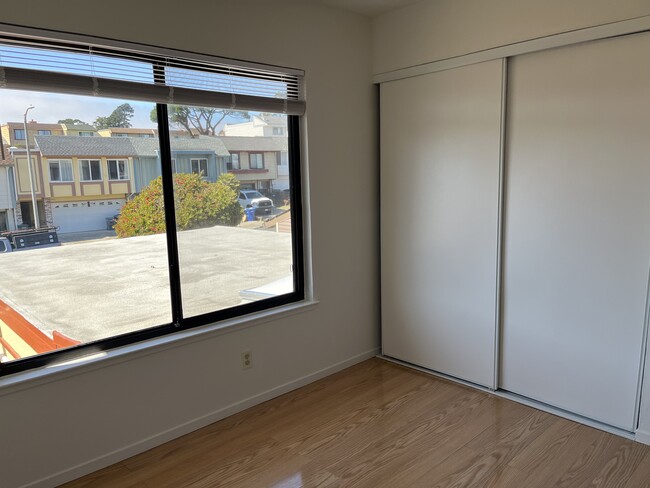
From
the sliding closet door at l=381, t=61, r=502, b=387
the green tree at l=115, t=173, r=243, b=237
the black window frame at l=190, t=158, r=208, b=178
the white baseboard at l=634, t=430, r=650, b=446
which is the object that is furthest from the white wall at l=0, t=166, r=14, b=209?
the white baseboard at l=634, t=430, r=650, b=446

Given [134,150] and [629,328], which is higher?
[134,150]

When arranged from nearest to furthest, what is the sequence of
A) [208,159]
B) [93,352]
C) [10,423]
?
[10,423] < [93,352] < [208,159]

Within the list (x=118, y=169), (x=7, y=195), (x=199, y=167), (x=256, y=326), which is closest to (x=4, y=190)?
(x=7, y=195)

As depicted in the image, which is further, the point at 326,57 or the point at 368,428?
the point at 326,57

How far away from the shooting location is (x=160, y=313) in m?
2.56

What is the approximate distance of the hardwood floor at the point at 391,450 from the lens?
2.22 m

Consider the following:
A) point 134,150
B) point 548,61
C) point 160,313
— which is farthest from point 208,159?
point 548,61

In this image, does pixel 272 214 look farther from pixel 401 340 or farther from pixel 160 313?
pixel 401 340

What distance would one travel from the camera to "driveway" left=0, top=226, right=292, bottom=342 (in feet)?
7.07

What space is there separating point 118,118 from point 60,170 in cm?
37

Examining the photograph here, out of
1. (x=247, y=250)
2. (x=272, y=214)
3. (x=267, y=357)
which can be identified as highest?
(x=272, y=214)

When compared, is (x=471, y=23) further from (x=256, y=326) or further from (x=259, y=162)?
(x=256, y=326)

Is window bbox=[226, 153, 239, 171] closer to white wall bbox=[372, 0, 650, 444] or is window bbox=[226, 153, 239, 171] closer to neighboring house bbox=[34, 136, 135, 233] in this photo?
neighboring house bbox=[34, 136, 135, 233]

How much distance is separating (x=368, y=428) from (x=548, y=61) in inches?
88.1
